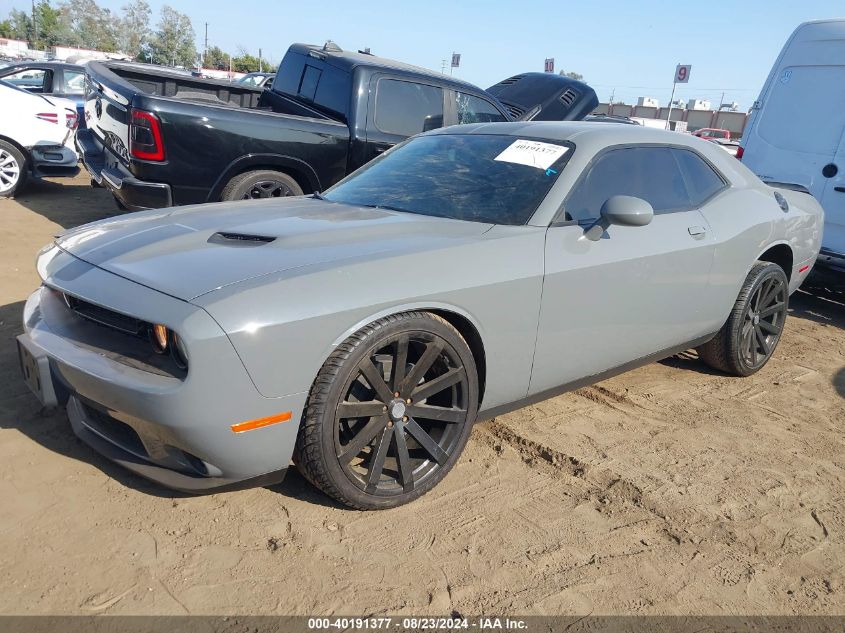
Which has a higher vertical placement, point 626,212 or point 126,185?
point 626,212

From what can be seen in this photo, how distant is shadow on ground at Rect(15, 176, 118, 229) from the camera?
7.47 meters

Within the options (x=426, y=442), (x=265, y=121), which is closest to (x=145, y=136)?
(x=265, y=121)

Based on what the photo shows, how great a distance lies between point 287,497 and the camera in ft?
9.02

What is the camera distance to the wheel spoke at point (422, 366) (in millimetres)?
2682

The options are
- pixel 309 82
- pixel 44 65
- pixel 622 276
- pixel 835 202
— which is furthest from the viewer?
pixel 44 65

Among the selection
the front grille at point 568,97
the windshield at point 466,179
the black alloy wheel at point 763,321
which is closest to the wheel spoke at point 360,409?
the windshield at point 466,179

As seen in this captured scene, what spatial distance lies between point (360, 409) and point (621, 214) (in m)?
1.53

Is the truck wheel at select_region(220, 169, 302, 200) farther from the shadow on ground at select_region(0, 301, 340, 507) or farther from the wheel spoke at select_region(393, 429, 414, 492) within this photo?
the wheel spoke at select_region(393, 429, 414, 492)

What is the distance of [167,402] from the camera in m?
2.21

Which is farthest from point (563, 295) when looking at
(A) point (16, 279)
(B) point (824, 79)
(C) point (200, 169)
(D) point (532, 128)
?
(B) point (824, 79)

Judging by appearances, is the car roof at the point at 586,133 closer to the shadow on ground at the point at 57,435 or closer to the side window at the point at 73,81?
the shadow on ground at the point at 57,435

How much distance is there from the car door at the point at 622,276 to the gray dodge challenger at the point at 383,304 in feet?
0.04

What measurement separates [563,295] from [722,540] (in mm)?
1194

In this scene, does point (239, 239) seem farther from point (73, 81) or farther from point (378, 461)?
point (73, 81)
